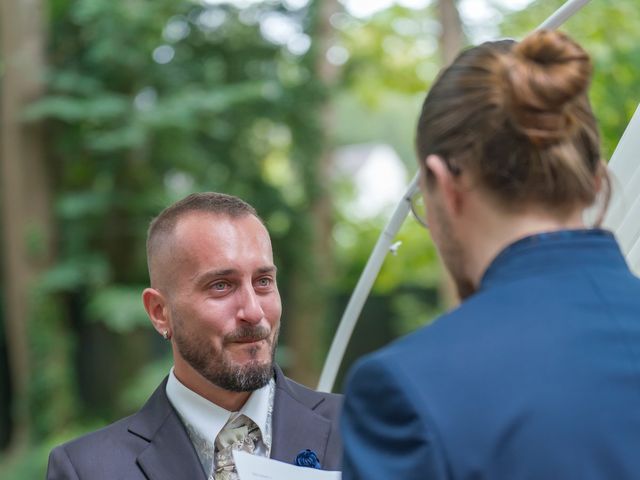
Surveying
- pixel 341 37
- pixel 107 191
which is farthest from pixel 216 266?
pixel 341 37

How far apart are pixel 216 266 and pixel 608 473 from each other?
1.15 m

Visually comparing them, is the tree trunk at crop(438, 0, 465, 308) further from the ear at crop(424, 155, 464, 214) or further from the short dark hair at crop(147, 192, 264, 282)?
the ear at crop(424, 155, 464, 214)

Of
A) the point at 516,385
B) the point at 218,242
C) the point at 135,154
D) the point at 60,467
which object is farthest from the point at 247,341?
the point at 135,154

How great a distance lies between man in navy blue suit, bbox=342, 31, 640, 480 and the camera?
38.9 inches

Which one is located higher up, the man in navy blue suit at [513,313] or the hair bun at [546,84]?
the hair bun at [546,84]

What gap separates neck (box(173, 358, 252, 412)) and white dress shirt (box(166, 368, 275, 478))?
14 mm

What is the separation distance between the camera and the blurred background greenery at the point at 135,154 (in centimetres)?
856

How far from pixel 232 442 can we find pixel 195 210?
500 millimetres

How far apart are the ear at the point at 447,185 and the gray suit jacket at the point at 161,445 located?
3.33 feet

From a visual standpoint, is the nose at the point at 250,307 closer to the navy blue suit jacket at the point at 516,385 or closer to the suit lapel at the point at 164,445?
the suit lapel at the point at 164,445

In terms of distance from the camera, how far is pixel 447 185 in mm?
1094

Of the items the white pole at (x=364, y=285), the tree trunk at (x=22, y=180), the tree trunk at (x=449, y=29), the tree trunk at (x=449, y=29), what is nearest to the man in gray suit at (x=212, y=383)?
the white pole at (x=364, y=285)

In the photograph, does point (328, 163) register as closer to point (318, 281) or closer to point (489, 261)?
point (318, 281)

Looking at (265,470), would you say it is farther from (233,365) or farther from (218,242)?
(218,242)
